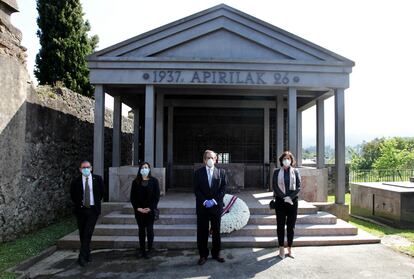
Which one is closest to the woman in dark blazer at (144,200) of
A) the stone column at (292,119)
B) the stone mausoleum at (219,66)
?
the stone mausoleum at (219,66)

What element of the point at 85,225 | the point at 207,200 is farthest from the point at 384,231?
the point at 85,225

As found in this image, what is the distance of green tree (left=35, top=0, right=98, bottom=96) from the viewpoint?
17.9 metres

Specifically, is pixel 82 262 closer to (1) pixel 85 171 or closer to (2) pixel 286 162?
(1) pixel 85 171

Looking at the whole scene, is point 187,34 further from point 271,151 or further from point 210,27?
point 271,151

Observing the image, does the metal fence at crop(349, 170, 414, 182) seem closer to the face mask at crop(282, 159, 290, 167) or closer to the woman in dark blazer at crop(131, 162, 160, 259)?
the face mask at crop(282, 159, 290, 167)

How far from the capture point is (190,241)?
23.6ft

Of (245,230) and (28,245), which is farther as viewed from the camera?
(245,230)

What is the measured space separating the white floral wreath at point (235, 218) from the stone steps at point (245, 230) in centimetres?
17

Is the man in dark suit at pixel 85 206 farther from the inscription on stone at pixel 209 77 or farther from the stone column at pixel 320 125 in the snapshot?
the stone column at pixel 320 125

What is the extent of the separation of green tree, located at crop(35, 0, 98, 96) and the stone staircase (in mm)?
11775

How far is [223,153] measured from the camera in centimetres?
1485

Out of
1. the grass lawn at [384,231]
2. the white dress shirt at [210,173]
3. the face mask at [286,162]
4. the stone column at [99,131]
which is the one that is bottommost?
the grass lawn at [384,231]

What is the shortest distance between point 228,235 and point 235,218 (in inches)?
15.4

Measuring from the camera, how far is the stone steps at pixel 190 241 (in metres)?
7.15
